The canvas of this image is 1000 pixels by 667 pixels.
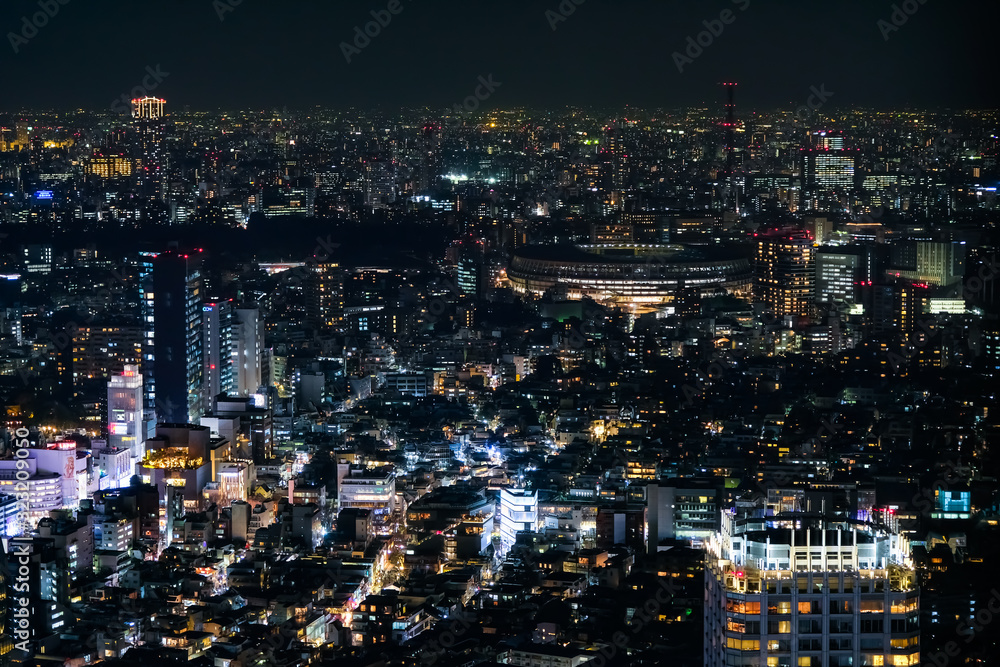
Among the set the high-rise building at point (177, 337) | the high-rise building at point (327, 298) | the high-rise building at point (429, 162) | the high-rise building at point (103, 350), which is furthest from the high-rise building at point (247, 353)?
the high-rise building at point (429, 162)

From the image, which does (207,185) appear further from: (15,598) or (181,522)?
(15,598)

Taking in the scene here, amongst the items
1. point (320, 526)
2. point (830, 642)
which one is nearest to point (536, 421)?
point (320, 526)

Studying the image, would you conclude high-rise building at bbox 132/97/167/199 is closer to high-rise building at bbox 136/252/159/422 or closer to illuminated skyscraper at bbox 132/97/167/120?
illuminated skyscraper at bbox 132/97/167/120

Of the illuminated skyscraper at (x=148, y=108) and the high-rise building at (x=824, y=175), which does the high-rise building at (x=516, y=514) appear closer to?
the high-rise building at (x=824, y=175)

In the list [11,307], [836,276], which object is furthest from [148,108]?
[836,276]

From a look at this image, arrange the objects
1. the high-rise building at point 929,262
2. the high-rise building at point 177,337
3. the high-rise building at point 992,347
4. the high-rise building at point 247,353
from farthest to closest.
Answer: the high-rise building at point 929,262
the high-rise building at point 247,353
the high-rise building at point 177,337
the high-rise building at point 992,347

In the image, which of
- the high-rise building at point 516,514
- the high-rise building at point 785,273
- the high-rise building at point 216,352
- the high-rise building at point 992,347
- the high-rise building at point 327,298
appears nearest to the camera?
the high-rise building at point 516,514

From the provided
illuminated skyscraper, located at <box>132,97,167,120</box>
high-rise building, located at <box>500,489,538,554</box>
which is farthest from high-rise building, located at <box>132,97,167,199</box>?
high-rise building, located at <box>500,489,538,554</box>
